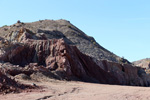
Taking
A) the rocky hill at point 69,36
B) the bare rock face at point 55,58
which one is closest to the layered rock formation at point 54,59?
the bare rock face at point 55,58

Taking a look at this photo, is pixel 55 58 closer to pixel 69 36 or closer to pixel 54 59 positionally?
pixel 54 59

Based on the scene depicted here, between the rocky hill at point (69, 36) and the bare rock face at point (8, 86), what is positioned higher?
the rocky hill at point (69, 36)

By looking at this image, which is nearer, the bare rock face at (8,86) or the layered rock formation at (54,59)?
the bare rock face at (8,86)

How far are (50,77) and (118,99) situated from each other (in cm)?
983

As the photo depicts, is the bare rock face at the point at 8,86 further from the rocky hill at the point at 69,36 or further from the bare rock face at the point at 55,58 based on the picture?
the rocky hill at the point at 69,36

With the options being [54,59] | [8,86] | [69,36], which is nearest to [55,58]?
[54,59]

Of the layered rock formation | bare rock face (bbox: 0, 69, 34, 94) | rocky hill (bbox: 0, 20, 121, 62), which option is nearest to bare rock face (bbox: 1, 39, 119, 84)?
the layered rock formation

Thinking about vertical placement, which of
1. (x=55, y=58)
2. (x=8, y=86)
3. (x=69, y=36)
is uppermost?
(x=69, y=36)

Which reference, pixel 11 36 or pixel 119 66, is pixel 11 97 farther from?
pixel 119 66

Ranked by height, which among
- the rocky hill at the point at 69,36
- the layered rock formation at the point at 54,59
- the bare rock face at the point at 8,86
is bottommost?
the bare rock face at the point at 8,86

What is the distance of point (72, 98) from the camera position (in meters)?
11.9

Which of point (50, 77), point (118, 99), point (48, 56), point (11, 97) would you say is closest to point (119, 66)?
point (48, 56)

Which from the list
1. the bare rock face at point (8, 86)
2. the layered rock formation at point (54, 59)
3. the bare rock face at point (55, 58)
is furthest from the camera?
the bare rock face at point (55, 58)

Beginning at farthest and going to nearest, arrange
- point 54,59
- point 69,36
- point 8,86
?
point 69,36, point 54,59, point 8,86
